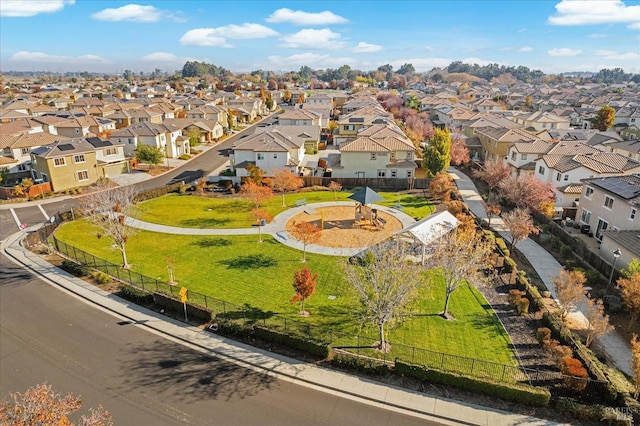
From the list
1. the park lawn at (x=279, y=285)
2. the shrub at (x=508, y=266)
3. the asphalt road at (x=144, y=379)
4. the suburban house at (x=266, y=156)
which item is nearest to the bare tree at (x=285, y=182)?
the suburban house at (x=266, y=156)

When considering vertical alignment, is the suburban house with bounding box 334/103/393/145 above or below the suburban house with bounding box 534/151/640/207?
above

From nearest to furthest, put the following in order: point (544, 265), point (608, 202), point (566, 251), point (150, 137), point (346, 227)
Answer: point (544, 265) < point (566, 251) < point (608, 202) < point (346, 227) < point (150, 137)

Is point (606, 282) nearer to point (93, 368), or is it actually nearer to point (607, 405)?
point (607, 405)

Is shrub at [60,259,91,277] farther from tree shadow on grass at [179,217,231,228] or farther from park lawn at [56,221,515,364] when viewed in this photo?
tree shadow on grass at [179,217,231,228]

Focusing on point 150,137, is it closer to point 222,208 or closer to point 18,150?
point 18,150

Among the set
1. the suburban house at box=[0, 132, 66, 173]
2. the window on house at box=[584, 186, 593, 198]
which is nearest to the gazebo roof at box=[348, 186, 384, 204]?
the window on house at box=[584, 186, 593, 198]

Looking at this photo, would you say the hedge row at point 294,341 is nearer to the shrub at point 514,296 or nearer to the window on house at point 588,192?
the shrub at point 514,296

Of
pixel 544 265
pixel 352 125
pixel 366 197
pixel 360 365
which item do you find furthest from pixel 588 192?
pixel 352 125
